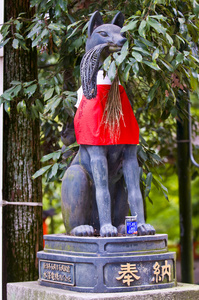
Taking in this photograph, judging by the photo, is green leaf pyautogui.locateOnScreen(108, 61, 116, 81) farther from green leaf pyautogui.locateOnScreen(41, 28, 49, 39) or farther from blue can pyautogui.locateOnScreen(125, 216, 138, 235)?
green leaf pyautogui.locateOnScreen(41, 28, 49, 39)

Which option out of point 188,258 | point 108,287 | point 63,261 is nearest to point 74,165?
point 63,261

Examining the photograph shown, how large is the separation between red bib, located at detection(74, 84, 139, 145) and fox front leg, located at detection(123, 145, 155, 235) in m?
0.12

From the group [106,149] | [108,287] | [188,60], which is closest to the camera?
[108,287]

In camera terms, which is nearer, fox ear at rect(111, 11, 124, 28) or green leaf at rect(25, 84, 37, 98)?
fox ear at rect(111, 11, 124, 28)

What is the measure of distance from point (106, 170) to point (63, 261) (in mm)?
841

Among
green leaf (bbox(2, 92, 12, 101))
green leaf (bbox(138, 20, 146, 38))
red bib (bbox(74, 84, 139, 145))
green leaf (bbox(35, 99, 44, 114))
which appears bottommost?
red bib (bbox(74, 84, 139, 145))

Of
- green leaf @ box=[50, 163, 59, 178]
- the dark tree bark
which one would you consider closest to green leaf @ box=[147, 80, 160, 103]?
green leaf @ box=[50, 163, 59, 178]

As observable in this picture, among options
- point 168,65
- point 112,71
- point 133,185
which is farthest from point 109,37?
point 133,185

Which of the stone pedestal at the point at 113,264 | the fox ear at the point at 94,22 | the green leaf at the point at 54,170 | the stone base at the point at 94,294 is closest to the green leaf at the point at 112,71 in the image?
the fox ear at the point at 94,22

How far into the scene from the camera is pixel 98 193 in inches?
152

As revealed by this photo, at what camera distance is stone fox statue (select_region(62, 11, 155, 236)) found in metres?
3.90

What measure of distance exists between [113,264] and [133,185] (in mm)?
751

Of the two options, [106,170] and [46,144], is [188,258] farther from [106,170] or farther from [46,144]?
[106,170]

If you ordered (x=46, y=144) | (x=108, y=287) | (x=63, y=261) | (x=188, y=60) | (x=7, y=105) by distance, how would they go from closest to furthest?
(x=108, y=287)
(x=63, y=261)
(x=188, y=60)
(x=7, y=105)
(x=46, y=144)
